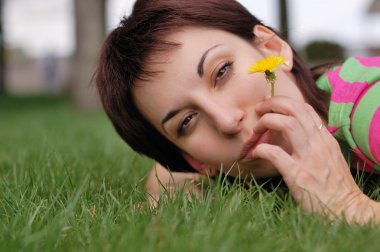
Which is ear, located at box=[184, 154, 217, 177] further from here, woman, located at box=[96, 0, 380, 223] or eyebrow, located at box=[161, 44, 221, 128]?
eyebrow, located at box=[161, 44, 221, 128]

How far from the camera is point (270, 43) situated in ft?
7.30

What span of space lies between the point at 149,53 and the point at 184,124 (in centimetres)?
29

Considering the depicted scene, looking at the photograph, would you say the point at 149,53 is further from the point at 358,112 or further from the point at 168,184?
the point at 358,112

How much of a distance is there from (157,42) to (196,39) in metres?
0.15

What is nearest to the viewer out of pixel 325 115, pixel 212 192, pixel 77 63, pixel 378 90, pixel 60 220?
pixel 60 220

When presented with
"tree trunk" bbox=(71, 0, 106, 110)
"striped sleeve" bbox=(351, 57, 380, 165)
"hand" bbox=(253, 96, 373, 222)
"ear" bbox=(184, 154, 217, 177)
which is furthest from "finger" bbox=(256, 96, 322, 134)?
"tree trunk" bbox=(71, 0, 106, 110)

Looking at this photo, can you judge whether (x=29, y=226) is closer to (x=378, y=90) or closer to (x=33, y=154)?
(x=378, y=90)

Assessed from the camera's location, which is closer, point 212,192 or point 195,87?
point 212,192

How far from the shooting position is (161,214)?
148cm

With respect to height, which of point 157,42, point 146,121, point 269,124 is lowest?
point 146,121

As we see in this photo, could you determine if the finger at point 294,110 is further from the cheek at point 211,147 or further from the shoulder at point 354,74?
the shoulder at point 354,74

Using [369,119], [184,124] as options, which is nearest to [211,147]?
[184,124]

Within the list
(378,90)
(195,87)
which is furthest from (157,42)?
(378,90)

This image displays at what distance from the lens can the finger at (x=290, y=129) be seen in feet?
5.53
